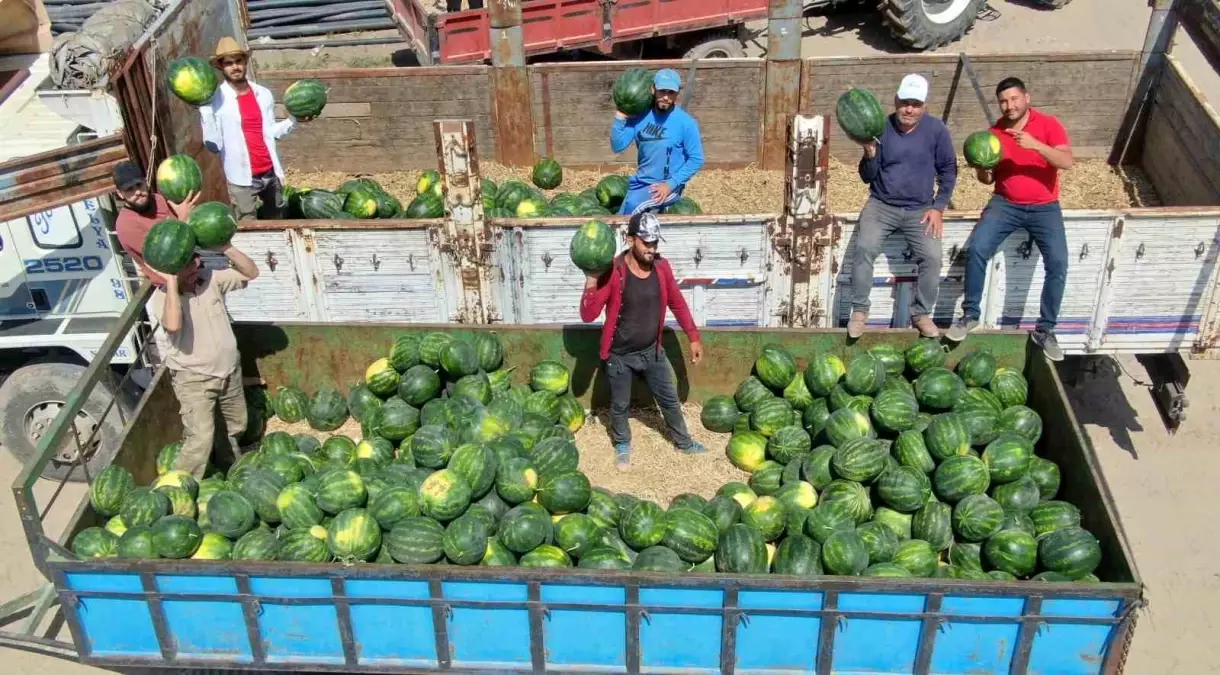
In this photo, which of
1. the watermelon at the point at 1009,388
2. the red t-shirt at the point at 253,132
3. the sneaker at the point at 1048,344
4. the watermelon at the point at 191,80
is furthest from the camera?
the red t-shirt at the point at 253,132

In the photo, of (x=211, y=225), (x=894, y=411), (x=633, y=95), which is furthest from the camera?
(x=633, y=95)

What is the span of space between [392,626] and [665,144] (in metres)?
5.00

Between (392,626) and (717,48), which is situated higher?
(717,48)

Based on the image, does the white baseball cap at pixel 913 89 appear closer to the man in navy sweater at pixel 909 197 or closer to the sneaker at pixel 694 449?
the man in navy sweater at pixel 909 197

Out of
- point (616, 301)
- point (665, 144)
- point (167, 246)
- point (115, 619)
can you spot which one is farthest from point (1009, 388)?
point (115, 619)

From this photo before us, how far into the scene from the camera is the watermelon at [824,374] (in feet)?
25.1

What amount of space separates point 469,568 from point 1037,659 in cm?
302

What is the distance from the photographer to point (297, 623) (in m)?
5.79

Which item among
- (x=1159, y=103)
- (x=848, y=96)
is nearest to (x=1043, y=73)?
(x=1159, y=103)

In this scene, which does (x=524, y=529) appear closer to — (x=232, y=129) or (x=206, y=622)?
(x=206, y=622)

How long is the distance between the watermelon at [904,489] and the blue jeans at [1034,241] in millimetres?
2284

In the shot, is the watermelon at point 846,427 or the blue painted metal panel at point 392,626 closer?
the blue painted metal panel at point 392,626

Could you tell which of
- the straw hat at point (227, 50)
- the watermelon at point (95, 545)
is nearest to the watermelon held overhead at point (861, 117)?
the straw hat at point (227, 50)

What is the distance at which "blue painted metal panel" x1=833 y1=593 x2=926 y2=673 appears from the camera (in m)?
5.42
